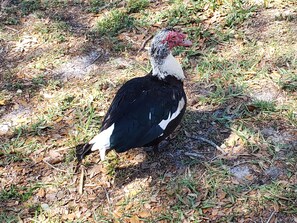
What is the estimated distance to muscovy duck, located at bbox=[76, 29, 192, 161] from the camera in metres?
3.45

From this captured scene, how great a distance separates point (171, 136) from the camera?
4.04m

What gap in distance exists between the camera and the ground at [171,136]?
3.52m

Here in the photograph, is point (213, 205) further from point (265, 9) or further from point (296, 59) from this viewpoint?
point (265, 9)

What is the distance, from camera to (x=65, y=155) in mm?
4016

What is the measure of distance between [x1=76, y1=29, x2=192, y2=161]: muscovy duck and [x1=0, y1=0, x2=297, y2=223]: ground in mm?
370

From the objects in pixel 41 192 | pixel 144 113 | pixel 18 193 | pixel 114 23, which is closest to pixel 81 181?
pixel 41 192

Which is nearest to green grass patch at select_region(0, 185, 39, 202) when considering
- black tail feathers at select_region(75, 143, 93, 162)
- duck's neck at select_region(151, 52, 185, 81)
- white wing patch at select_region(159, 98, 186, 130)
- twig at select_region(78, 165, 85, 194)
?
twig at select_region(78, 165, 85, 194)

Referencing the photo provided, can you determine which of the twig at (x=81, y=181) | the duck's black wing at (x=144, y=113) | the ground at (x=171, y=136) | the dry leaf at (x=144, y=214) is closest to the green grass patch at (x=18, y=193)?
the ground at (x=171, y=136)

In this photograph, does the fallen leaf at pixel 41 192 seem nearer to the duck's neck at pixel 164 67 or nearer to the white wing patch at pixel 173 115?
the white wing patch at pixel 173 115

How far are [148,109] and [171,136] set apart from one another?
0.56 m

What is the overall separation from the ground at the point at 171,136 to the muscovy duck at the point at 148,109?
37 cm

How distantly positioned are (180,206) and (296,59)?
6.84ft

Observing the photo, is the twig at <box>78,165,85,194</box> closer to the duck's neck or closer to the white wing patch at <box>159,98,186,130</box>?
the white wing patch at <box>159,98,186,130</box>

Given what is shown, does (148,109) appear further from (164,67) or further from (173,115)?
(164,67)
